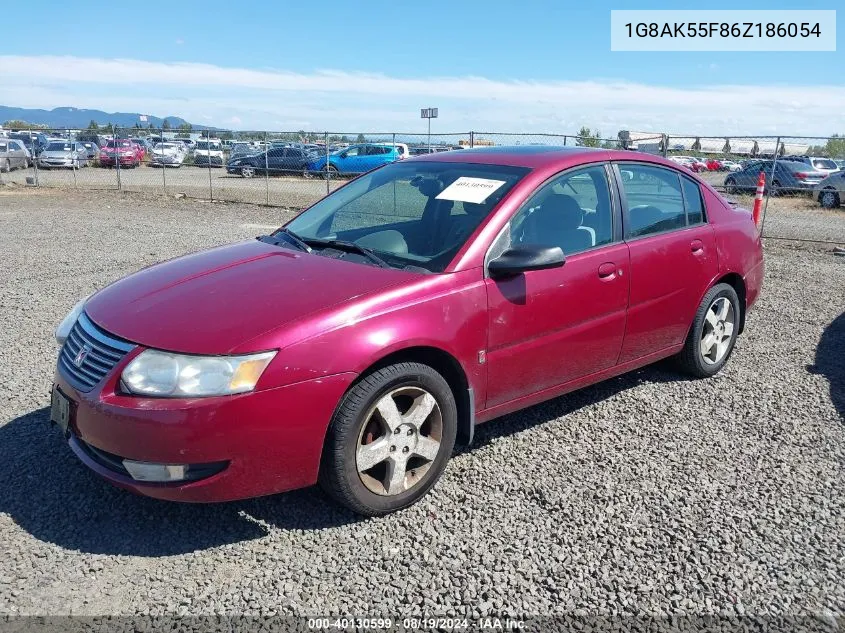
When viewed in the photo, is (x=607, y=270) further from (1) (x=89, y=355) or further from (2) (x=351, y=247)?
(1) (x=89, y=355)

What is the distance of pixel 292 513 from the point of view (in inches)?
128

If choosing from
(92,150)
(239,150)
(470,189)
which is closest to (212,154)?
(239,150)

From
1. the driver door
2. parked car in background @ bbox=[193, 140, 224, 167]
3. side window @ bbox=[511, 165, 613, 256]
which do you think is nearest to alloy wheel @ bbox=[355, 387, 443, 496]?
the driver door

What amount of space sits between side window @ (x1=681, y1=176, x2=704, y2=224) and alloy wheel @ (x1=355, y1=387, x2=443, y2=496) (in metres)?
2.55

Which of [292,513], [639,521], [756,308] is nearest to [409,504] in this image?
[292,513]

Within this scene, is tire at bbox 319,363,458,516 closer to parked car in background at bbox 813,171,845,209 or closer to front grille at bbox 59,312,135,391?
front grille at bbox 59,312,135,391

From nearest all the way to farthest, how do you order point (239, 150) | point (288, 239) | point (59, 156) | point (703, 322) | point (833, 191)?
point (288, 239), point (703, 322), point (833, 191), point (239, 150), point (59, 156)

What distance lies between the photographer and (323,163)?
76.8ft

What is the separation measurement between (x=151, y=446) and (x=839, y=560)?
2.87m

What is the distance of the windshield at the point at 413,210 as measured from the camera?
141 inches

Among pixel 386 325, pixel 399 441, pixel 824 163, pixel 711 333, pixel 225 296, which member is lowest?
pixel 399 441

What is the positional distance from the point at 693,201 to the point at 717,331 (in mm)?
950

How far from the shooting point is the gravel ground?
8.77ft

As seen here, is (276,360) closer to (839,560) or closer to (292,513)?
(292,513)
